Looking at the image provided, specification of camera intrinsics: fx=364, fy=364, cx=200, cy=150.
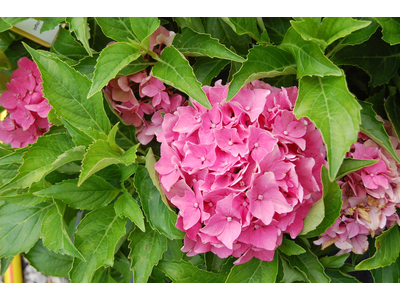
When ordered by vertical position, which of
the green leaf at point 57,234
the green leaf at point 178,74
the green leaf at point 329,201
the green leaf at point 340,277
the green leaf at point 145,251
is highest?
the green leaf at point 178,74

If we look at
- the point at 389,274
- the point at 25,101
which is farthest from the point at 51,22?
the point at 389,274

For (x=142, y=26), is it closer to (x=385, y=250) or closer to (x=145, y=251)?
(x=145, y=251)

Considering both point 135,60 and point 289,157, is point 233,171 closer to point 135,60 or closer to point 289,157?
point 289,157

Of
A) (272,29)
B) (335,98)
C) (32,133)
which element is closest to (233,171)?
(335,98)

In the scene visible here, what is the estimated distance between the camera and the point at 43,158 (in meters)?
0.59

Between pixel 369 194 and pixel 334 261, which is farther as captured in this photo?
pixel 334 261

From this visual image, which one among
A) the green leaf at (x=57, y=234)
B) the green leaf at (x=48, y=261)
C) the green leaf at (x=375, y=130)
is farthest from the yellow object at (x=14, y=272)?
the green leaf at (x=375, y=130)

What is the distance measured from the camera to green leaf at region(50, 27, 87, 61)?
26.5 inches

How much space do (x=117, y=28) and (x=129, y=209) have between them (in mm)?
302

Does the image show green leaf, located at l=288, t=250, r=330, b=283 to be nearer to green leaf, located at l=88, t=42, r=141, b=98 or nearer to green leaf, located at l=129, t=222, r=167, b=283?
green leaf, located at l=129, t=222, r=167, b=283

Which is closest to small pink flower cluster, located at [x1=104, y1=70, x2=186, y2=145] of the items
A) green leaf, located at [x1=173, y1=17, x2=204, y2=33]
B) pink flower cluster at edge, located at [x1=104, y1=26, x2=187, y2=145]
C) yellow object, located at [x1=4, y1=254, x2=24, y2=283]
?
pink flower cluster at edge, located at [x1=104, y1=26, x2=187, y2=145]

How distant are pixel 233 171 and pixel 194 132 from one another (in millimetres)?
87

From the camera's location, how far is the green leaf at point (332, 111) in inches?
17.5

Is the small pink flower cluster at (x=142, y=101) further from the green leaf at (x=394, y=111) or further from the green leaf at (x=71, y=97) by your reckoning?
the green leaf at (x=394, y=111)
